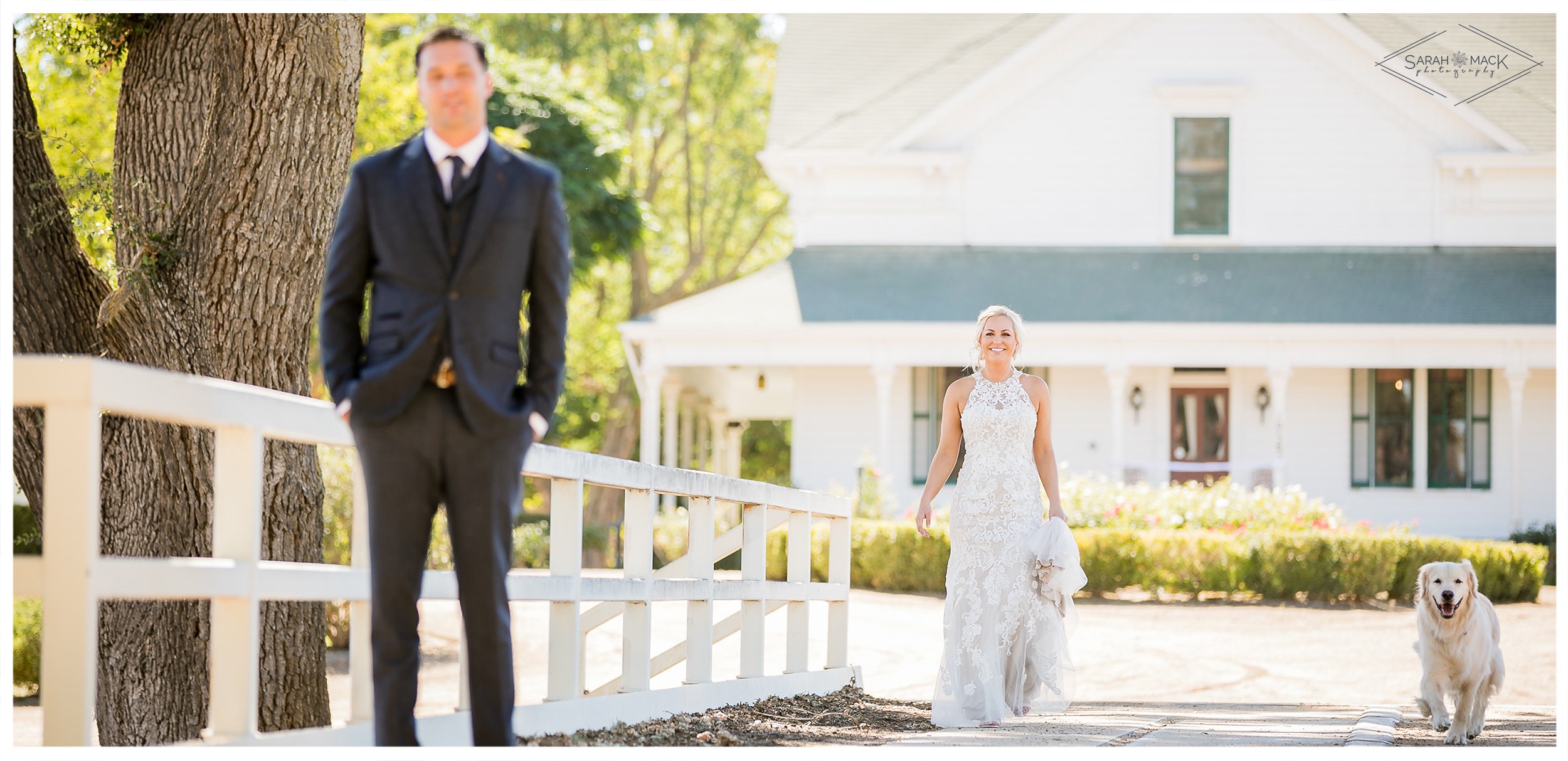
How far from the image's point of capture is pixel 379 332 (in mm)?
3664

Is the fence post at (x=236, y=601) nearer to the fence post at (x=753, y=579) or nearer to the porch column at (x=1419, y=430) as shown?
the fence post at (x=753, y=579)

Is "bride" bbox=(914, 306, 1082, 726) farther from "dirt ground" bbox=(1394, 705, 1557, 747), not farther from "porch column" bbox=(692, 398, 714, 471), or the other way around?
"porch column" bbox=(692, 398, 714, 471)

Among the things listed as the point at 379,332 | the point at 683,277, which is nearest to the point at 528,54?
the point at 683,277

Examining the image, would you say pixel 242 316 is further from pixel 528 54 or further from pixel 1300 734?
pixel 528 54

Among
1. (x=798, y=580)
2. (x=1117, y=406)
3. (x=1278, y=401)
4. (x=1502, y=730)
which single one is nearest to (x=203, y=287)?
(x=798, y=580)

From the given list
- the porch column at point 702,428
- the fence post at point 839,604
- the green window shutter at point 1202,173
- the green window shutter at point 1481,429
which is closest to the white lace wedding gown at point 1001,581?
the fence post at point 839,604

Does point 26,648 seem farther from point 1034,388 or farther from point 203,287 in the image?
point 1034,388

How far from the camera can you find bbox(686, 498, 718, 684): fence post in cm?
674

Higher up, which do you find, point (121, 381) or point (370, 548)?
point (121, 381)

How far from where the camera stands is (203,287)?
22.4 feet

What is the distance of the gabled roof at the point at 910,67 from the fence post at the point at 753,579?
15.1 m

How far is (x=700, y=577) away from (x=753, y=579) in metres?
0.72

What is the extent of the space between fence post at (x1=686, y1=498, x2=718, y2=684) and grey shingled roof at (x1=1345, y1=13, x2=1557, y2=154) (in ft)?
59.5

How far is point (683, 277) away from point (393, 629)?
96.2 ft
